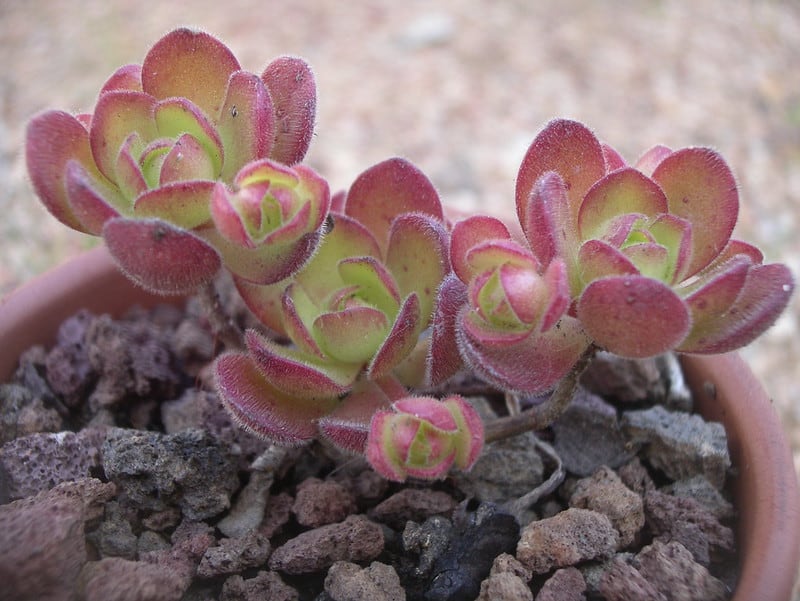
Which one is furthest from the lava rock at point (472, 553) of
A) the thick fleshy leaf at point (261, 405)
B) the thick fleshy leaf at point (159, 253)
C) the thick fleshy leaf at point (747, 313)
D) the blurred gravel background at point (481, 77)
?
the blurred gravel background at point (481, 77)

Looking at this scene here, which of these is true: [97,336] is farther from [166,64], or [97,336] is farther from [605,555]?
[605,555]

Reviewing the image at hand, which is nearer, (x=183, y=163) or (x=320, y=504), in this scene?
(x=183, y=163)

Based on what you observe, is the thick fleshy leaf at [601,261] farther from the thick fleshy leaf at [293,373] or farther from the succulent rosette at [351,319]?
the thick fleshy leaf at [293,373]

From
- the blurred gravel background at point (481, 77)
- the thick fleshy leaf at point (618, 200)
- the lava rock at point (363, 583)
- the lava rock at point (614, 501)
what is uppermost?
the blurred gravel background at point (481, 77)

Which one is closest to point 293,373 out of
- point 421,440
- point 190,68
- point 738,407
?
point 421,440

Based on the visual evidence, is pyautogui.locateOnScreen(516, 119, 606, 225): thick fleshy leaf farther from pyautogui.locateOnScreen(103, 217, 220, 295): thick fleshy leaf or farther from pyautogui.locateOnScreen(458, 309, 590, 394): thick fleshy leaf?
pyautogui.locateOnScreen(103, 217, 220, 295): thick fleshy leaf

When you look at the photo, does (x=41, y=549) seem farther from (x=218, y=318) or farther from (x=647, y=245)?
(x=647, y=245)

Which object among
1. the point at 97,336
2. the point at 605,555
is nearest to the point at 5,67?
the point at 97,336

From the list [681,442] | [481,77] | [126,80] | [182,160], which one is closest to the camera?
[182,160]
